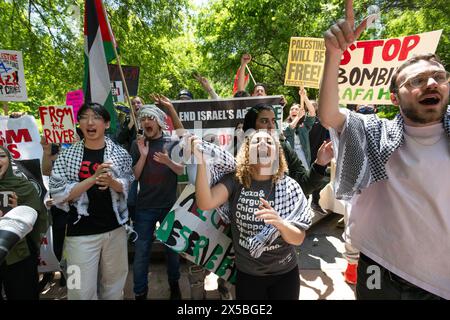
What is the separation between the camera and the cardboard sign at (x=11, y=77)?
4.16 m

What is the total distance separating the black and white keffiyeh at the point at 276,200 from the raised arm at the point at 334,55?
654 mm

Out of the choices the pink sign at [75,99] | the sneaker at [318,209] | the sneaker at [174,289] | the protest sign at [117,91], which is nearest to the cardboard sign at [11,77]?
the pink sign at [75,99]

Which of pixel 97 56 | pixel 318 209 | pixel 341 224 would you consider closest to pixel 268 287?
pixel 97 56

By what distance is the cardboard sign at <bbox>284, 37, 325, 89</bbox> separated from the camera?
13.5ft

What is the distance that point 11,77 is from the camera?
4227 mm

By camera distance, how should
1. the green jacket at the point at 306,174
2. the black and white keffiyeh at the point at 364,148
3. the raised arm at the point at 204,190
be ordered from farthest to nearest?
the green jacket at the point at 306,174 < the raised arm at the point at 204,190 < the black and white keffiyeh at the point at 364,148

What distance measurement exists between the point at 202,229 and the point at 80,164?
104cm

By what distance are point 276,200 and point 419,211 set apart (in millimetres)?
747

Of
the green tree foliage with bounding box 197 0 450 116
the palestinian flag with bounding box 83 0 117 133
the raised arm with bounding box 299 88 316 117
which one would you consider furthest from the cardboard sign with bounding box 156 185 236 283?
the green tree foliage with bounding box 197 0 450 116

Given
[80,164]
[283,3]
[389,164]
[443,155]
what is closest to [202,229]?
[80,164]

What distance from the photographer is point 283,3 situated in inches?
458

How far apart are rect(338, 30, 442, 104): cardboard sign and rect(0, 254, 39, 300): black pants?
332cm

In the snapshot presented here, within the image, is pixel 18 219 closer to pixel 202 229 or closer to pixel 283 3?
pixel 202 229

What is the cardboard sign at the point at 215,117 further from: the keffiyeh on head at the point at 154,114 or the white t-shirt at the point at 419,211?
the white t-shirt at the point at 419,211
